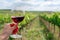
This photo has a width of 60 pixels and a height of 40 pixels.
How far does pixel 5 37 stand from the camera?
0.63 meters

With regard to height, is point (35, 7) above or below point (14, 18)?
below

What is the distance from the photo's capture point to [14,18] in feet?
2.57

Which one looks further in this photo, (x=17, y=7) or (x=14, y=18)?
(x=17, y=7)

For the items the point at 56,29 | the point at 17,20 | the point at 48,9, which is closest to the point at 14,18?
the point at 17,20

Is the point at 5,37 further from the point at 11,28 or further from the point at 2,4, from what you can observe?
the point at 2,4

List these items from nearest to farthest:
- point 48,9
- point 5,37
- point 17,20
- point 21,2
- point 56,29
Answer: point 5,37, point 17,20, point 21,2, point 48,9, point 56,29

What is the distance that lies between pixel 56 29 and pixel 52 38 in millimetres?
264

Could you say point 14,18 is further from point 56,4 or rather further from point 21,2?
point 56,4

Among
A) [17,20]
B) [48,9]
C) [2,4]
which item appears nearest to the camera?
[17,20]

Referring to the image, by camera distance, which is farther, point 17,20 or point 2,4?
point 2,4

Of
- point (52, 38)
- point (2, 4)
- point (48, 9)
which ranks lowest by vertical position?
point (52, 38)

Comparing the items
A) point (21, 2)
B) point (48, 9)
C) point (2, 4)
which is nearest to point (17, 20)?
point (21, 2)

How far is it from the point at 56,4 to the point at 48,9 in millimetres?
128

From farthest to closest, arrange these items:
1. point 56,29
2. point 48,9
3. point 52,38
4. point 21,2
Answer: point 56,29 → point 52,38 → point 48,9 → point 21,2
